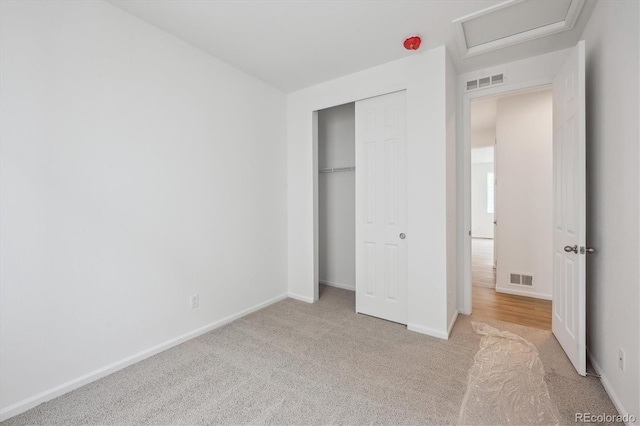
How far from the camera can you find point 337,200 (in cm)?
424

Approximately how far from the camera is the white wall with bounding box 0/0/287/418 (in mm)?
1729

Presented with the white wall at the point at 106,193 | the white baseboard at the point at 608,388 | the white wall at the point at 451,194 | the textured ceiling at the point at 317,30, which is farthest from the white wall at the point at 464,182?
the white wall at the point at 106,193


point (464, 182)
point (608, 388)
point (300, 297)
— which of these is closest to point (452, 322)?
point (608, 388)

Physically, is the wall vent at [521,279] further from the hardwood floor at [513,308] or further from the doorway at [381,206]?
the doorway at [381,206]

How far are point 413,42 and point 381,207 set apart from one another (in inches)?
60.9

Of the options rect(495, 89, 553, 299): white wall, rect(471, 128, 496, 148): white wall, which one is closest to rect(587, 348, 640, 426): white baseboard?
rect(495, 89, 553, 299): white wall

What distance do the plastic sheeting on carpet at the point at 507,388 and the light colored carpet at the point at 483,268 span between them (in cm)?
201

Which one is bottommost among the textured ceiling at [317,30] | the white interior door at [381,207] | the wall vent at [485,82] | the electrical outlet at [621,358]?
the electrical outlet at [621,358]

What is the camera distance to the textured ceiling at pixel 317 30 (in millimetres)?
2096

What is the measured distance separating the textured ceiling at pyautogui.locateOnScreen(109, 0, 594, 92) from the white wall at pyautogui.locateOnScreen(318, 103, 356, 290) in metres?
1.11

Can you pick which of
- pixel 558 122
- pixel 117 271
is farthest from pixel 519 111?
pixel 117 271

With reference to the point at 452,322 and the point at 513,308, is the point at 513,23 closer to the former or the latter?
the point at 452,322

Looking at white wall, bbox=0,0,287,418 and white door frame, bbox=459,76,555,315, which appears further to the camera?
white door frame, bbox=459,76,555,315

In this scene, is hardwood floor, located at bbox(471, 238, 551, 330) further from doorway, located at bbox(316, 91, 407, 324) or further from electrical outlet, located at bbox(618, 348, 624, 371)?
electrical outlet, located at bbox(618, 348, 624, 371)
